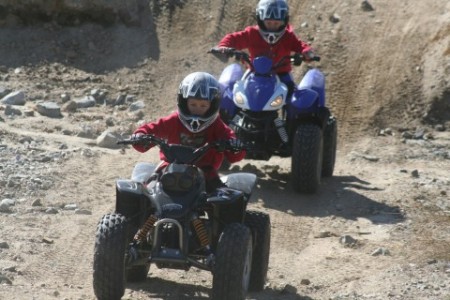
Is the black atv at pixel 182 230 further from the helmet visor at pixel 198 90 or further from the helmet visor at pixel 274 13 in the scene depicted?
the helmet visor at pixel 274 13

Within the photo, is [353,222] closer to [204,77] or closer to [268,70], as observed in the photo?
[268,70]

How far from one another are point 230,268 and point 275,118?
5391 mm

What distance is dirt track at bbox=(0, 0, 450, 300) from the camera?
999cm

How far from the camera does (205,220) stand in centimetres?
912

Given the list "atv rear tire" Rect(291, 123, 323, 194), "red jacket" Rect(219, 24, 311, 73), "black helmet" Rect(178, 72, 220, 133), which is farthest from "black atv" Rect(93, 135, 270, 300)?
"red jacket" Rect(219, 24, 311, 73)

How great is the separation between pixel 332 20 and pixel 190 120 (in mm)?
9847

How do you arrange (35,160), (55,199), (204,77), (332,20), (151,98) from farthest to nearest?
(332,20)
(151,98)
(35,160)
(55,199)
(204,77)

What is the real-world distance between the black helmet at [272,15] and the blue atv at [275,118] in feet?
1.75

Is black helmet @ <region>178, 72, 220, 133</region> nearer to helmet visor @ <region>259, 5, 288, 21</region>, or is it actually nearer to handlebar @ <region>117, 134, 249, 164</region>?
handlebar @ <region>117, 134, 249, 164</region>

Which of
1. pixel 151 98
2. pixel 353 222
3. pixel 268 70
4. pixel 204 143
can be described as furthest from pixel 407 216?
pixel 151 98

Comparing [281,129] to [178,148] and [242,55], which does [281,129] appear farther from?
[178,148]

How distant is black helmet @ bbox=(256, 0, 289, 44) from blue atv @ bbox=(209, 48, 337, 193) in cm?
53

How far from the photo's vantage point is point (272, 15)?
47.0 feet

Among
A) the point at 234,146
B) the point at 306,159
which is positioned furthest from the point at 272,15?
the point at 234,146
